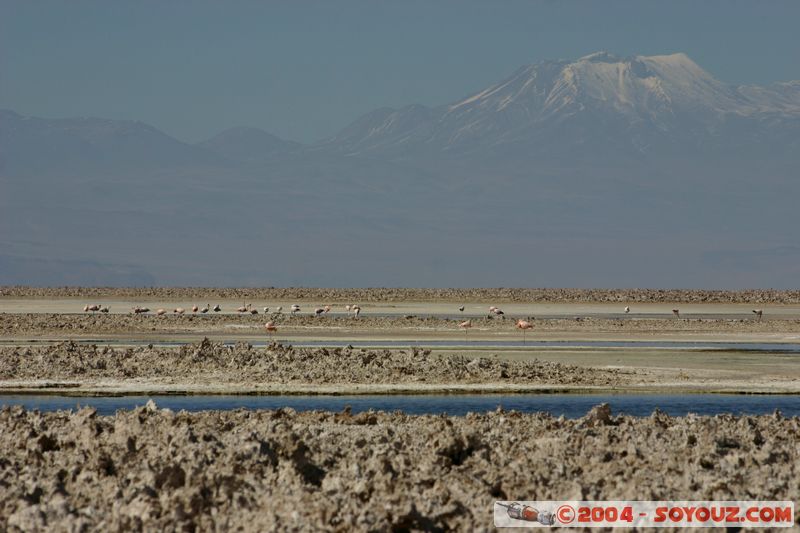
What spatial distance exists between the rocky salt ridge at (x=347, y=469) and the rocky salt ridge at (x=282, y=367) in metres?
11.7

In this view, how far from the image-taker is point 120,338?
159ft

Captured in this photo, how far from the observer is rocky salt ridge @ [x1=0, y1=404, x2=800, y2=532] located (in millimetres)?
12203

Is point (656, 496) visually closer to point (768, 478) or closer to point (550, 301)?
point (768, 478)

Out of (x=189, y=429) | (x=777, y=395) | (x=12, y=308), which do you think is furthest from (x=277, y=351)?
(x=12, y=308)

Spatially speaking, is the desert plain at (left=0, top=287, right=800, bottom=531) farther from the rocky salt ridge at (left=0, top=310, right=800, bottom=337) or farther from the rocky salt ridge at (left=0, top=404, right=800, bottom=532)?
the rocky salt ridge at (left=0, top=310, right=800, bottom=337)

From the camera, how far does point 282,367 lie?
31.4 meters

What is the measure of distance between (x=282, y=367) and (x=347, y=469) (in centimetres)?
1734

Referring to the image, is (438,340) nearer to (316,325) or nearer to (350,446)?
(316,325)

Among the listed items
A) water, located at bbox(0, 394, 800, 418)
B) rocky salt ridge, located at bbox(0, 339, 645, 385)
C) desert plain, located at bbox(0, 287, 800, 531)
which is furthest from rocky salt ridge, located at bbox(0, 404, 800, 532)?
rocky salt ridge, located at bbox(0, 339, 645, 385)

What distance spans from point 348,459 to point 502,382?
15409 mm

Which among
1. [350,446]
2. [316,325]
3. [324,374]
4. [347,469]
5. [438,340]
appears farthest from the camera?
[316,325]

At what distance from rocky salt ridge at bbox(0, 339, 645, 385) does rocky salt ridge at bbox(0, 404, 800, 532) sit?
38.5 ft

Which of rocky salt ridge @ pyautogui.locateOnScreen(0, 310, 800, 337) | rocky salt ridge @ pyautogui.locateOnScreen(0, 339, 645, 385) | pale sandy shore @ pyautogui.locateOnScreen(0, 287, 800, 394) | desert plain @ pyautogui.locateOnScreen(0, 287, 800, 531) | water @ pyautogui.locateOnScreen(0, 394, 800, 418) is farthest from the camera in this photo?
rocky salt ridge @ pyautogui.locateOnScreen(0, 310, 800, 337)

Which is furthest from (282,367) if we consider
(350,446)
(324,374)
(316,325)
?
(316,325)
